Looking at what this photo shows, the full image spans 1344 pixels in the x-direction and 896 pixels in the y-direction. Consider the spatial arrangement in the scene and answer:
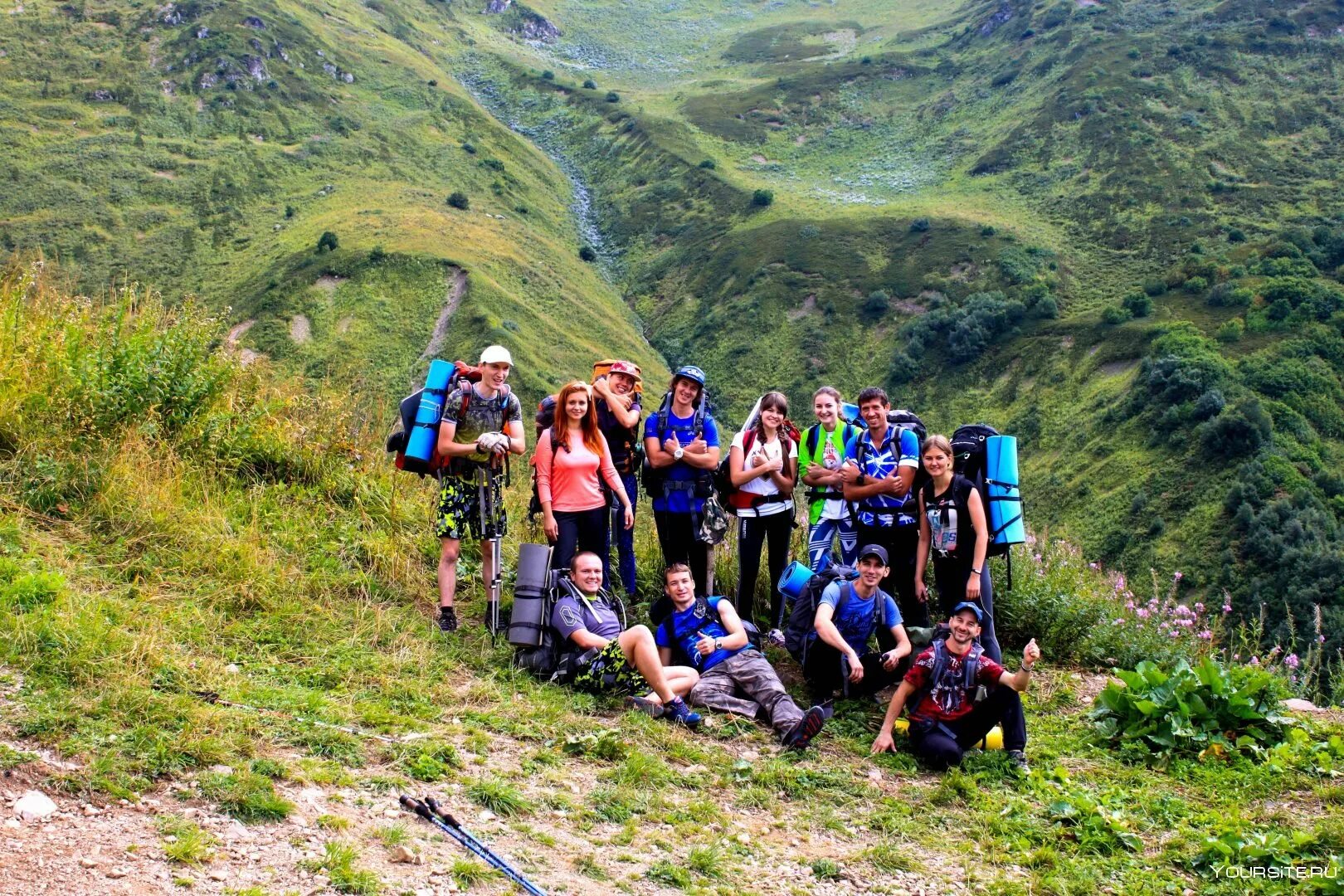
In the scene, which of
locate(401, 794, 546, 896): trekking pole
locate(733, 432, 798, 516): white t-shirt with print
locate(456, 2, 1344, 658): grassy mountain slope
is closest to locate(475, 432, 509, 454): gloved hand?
locate(733, 432, 798, 516): white t-shirt with print

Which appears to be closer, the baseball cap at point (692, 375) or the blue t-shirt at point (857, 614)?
the blue t-shirt at point (857, 614)

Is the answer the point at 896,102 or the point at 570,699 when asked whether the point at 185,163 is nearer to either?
the point at 896,102

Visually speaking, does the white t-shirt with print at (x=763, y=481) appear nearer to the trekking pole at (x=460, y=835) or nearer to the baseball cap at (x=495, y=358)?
the baseball cap at (x=495, y=358)

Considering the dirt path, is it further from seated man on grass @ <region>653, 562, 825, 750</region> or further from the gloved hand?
seated man on grass @ <region>653, 562, 825, 750</region>

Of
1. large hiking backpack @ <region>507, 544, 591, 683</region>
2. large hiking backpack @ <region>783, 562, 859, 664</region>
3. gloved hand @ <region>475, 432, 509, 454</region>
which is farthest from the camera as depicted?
large hiking backpack @ <region>783, 562, 859, 664</region>

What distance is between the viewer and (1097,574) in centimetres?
929

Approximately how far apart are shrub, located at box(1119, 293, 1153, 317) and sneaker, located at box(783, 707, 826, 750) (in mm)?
58445

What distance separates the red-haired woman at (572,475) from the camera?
6.55 metres

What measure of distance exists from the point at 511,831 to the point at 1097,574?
274 inches

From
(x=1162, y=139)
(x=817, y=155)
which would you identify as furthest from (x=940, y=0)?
(x=1162, y=139)

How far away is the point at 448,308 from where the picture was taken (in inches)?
2109

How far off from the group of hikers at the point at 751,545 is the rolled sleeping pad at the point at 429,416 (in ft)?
0.23

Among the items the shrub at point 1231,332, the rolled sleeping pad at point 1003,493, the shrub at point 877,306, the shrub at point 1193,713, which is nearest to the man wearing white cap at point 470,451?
the rolled sleeping pad at point 1003,493

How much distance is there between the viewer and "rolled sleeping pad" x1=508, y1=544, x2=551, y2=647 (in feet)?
20.2
